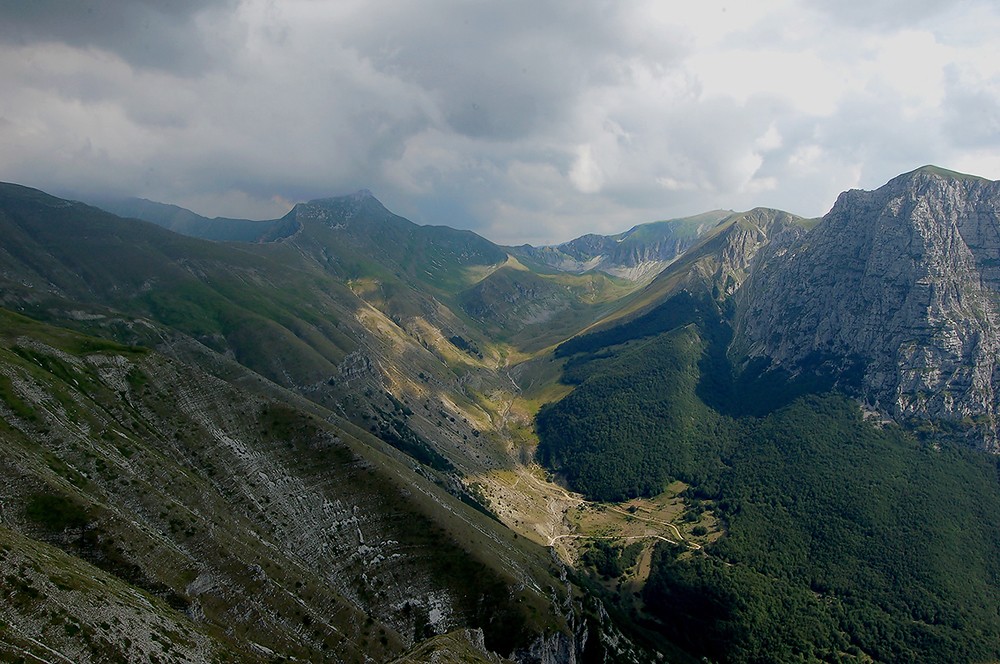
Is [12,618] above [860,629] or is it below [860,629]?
above

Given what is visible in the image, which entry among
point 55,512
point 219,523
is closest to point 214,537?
point 219,523

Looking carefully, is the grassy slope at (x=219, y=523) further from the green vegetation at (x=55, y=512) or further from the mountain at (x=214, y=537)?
the mountain at (x=214, y=537)

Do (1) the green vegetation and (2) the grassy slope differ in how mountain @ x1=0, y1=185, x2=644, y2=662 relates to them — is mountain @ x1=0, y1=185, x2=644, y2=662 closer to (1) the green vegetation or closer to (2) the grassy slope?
(1) the green vegetation

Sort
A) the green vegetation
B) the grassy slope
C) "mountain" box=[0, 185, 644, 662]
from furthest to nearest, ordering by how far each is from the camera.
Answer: the green vegetation
the grassy slope
"mountain" box=[0, 185, 644, 662]

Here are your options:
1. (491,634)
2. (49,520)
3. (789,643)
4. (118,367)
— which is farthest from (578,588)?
(118,367)

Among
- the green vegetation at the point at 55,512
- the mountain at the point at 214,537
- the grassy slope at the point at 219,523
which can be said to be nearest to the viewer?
the mountain at the point at 214,537

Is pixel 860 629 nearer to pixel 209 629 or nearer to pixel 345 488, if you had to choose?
pixel 345 488

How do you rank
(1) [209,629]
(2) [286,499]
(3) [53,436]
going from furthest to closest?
(2) [286,499] → (3) [53,436] → (1) [209,629]

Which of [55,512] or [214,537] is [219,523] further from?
[55,512]

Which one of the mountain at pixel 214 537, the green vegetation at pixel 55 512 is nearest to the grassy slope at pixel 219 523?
the green vegetation at pixel 55 512

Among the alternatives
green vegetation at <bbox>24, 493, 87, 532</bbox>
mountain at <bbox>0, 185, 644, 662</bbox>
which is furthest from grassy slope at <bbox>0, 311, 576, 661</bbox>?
mountain at <bbox>0, 185, 644, 662</bbox>

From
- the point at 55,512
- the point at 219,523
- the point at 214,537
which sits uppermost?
the point at 55,512
